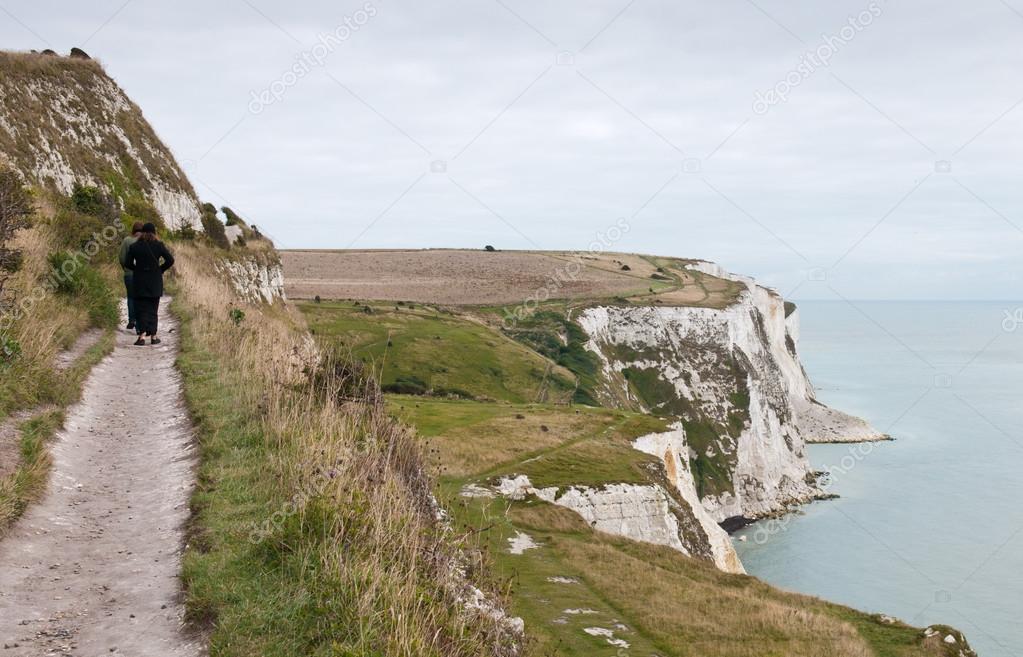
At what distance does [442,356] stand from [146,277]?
185 feet

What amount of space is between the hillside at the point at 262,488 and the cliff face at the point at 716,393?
41719 millimetres

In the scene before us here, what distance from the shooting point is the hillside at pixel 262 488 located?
6871 millimetres

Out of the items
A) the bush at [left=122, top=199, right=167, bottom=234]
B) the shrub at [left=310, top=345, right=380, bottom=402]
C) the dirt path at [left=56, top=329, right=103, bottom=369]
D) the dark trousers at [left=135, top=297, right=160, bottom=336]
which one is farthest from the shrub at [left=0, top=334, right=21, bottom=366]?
the bush at [left=122, top=199, right=167, bottom=234]

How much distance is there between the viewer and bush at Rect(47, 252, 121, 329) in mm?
17797

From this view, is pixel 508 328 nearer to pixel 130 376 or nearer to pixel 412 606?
pixel 130 376

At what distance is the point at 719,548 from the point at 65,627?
138 feet

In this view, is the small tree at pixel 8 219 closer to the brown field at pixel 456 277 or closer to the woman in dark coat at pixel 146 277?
the woman in dark coat at pixel 146 277

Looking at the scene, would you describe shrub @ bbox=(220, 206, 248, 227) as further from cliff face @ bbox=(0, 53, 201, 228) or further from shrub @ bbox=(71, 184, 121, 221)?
shrub @ bbox=(71, 184, 121, 221)

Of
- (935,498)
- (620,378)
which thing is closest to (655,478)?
(620,378)

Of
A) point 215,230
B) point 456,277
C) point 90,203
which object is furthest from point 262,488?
point 456,277

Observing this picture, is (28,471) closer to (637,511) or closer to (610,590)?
(610,590)

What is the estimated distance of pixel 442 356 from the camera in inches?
2904

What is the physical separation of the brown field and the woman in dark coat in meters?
78.3

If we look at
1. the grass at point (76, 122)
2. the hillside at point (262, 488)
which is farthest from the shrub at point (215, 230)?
the grass at point (76, 122)
